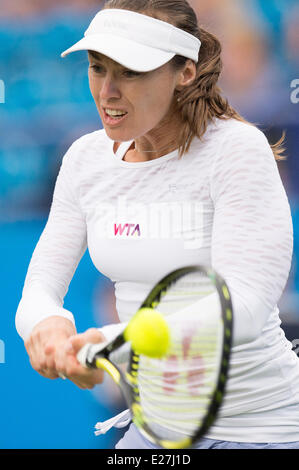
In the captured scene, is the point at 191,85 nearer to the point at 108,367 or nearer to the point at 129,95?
the point at 129,95

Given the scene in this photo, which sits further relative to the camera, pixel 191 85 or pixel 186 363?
pixel 191 85

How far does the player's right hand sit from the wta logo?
0.50 feet

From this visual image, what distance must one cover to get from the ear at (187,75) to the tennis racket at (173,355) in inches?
11.7

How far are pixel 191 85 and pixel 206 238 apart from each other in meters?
0.23

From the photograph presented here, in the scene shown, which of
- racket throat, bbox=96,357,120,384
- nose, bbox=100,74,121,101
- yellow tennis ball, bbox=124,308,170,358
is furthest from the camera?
nose, bbox=100,74,121,101

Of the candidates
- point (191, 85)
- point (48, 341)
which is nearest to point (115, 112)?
point (191, 85)

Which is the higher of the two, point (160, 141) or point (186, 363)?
point (160, 141)

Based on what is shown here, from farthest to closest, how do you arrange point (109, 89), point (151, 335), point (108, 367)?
1. point (109, 89)
2. point (108, 367)
3. point (151, 335)

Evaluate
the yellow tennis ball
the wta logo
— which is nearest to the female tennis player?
the wta logo

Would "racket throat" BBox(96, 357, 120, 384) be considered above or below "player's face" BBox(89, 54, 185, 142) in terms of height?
below

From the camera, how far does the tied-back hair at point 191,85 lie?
1.10 metres

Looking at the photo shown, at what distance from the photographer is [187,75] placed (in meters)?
1.13

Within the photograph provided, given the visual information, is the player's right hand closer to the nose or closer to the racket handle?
the racket handle

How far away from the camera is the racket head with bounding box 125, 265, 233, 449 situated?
849mm
